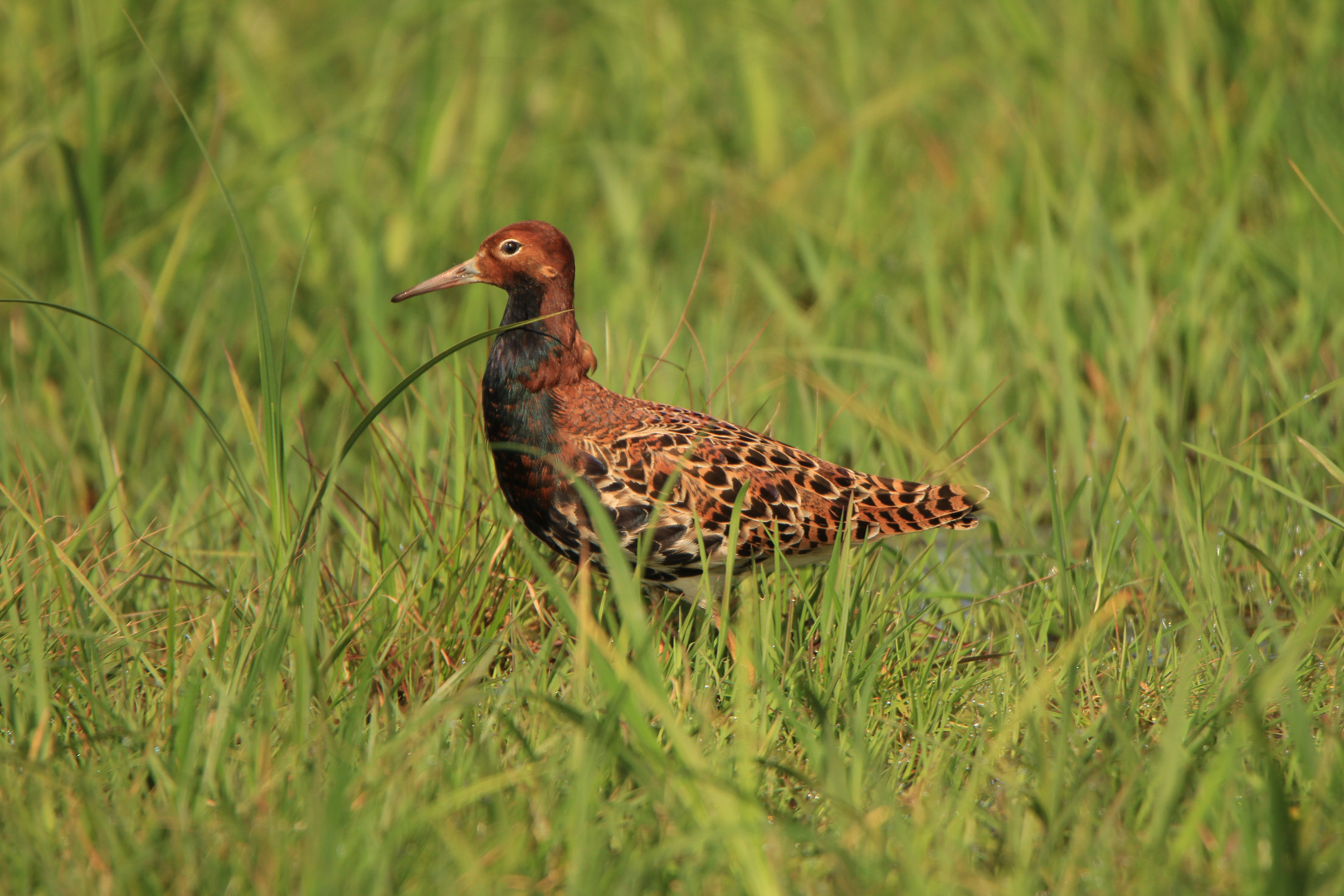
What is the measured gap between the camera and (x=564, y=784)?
2824mm

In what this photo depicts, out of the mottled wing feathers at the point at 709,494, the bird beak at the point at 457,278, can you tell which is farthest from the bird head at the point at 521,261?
the mottled wing feathers at the point at 709,494

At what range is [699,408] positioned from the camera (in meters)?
5.24

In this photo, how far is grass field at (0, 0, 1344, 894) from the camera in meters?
2.59

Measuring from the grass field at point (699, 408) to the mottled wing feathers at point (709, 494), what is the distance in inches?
6.7

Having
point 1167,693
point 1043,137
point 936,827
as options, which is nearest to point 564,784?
point 936,827

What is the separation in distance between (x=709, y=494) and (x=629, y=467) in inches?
10.1

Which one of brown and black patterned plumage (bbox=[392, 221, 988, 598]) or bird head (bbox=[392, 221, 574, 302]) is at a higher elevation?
bird head (bbox=[392, 221, 574, 302])

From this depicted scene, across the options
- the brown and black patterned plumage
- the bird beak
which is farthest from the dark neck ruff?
the bird beak

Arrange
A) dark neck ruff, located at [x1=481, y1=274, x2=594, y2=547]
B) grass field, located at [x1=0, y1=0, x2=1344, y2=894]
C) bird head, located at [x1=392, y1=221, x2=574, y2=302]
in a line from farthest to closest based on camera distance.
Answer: bird head, located at [x1=392, y1=221, x2=574, y2=302] → dark neck ruff, located at [x1=481, y1=274, x2=594, y2=547] → grass field, located at [x1=0, y1=0, x2=1344, y2=894]

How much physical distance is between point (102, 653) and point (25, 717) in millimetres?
336

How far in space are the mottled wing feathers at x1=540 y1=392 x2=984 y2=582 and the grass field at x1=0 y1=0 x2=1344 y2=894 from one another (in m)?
0.17

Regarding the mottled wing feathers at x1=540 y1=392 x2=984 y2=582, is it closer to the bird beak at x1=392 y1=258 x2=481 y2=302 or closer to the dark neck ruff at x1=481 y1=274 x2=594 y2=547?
the dark neck ruff at x1=481 y1=274 x2=594 y2=547

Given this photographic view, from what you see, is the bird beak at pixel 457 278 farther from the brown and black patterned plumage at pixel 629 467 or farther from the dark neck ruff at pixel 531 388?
the dark neck ruff at pixel 531 388

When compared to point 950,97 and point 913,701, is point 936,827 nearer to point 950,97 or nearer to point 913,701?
point 913,701
